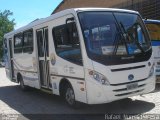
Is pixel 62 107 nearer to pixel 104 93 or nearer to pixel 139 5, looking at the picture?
pixel 104 93

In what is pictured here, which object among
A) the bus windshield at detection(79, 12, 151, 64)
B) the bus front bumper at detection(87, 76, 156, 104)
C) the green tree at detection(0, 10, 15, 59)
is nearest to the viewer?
the bus front bumper at detection(87, 76, 156, 104)

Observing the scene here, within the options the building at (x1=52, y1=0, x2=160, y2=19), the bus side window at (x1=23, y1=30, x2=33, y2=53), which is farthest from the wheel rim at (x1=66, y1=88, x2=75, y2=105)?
the building at (x1=52, y1=0, x2=160, y2=19)

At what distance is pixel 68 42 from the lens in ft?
31.5

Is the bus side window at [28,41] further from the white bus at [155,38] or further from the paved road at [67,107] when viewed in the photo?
the white bus at [155,38]

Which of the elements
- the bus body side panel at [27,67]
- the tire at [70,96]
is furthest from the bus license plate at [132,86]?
the bus body side panel at [27,67]

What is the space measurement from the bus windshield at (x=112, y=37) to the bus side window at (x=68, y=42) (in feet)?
1.34

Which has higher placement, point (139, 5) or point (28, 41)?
point (139, 5)

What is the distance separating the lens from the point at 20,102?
1198 centimetres

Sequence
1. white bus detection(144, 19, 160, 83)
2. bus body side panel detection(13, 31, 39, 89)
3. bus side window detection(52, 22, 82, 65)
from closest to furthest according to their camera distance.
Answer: bus side window detection(52, 22, 82, 65) → white bus detection(144, 19, 160, 83) → bus body side panel detection(13, 31, 39, 89)

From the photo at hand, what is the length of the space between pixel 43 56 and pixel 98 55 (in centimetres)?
357

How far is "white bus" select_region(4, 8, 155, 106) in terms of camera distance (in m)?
8.56

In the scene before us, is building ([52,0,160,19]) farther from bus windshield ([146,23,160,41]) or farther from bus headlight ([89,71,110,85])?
bus headlight ([89,71,110,85])

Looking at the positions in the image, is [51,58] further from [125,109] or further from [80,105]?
[125,109]

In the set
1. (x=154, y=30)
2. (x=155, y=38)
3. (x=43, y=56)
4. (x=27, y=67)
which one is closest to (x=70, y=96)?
(x=43, y=56)
